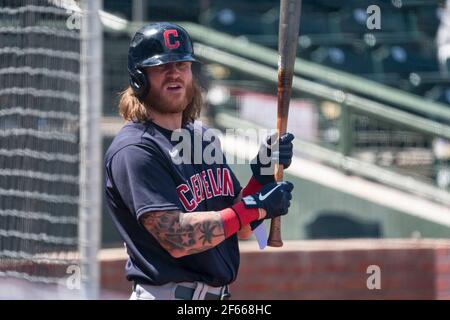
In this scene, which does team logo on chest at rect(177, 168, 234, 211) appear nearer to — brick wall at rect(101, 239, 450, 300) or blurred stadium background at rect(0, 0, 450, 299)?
blurred stadium background at rect(0, 0, 450, 299)

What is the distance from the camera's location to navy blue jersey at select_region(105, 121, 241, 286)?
2.95 meters

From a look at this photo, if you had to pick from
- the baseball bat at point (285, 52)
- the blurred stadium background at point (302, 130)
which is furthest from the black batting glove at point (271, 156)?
the blurred stadium background at point (302, 130)

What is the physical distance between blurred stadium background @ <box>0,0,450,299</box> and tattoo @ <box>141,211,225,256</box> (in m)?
0.46

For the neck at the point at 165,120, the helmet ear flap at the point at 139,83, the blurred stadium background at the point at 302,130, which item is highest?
the helmet ear flap at the point at 139,83

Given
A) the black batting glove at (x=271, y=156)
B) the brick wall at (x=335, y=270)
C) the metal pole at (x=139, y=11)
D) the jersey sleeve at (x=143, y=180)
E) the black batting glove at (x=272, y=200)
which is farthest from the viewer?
the metal pole at (x=139, y=11)

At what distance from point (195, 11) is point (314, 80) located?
47.9 inches

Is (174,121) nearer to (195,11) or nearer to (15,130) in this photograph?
(15,130)

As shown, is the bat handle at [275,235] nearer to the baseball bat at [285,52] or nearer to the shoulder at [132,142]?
the baseball bat at [285,52]

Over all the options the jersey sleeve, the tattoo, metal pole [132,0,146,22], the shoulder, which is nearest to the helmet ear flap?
the shoulder

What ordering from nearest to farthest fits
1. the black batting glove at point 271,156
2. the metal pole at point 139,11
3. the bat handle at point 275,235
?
the black batting glove at point 271,156
the bat handle at point 275,235
the metal pole at point 139,11

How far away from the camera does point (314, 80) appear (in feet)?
25.1

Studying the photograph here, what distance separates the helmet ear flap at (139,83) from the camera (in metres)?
3.10

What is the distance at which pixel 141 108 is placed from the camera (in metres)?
3.14
